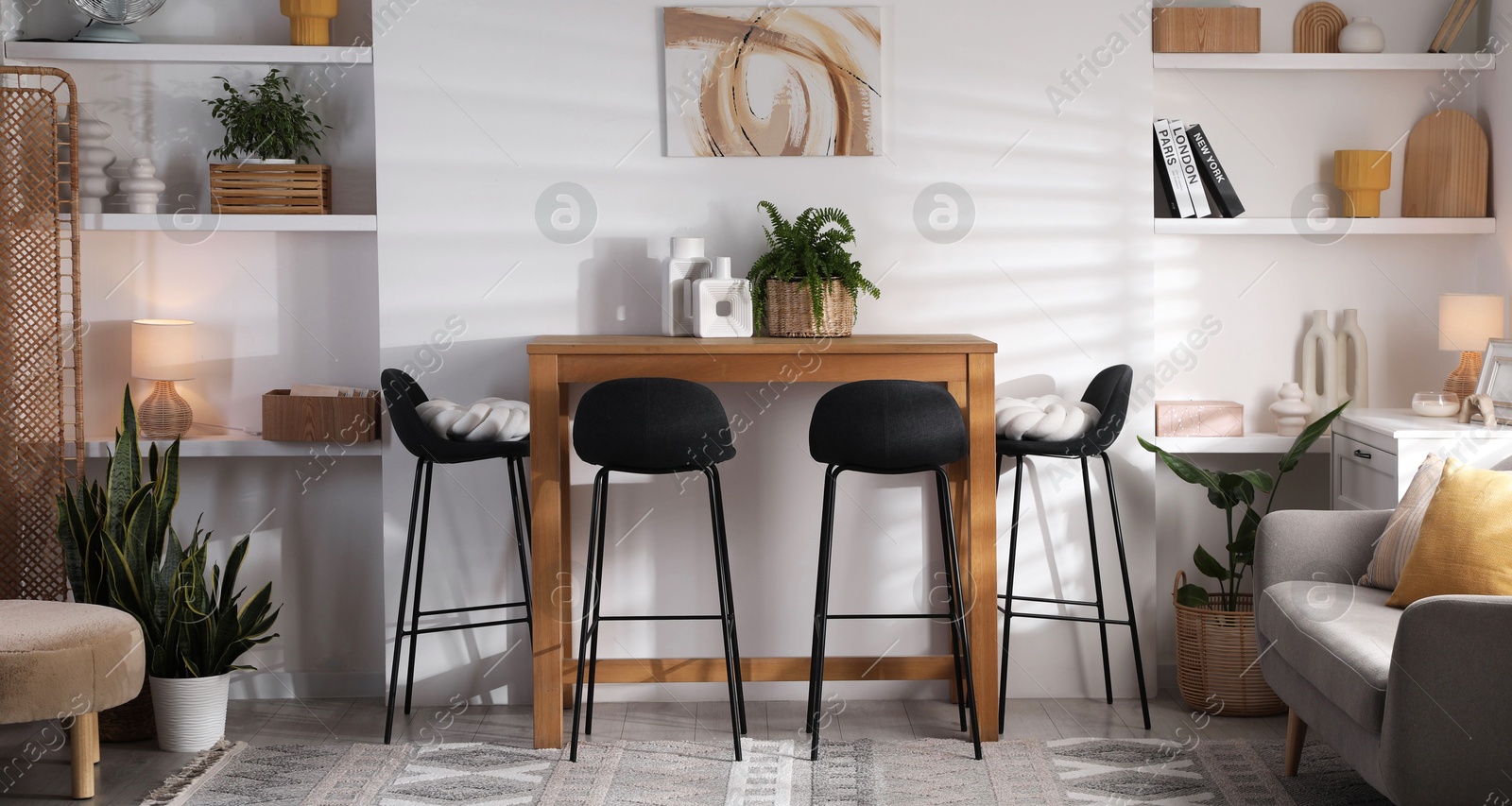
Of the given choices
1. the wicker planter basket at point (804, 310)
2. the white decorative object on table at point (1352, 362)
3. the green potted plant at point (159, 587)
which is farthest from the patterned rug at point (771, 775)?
the white decorative object on table at point (1352, 362)

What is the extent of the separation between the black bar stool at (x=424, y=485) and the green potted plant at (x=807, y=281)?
79cm

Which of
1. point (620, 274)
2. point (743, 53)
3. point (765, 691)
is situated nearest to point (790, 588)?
point (765, 691)

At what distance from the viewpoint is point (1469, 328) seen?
353cm

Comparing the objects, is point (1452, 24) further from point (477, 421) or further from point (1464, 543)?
point (477, 421)

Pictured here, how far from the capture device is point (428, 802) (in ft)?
9.41

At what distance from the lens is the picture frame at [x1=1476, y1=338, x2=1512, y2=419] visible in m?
3.31

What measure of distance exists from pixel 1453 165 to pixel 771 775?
2786 millimetres

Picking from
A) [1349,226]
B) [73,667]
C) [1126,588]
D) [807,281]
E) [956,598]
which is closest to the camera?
[73,667]

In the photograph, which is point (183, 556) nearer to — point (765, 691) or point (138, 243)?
point (138, 243)

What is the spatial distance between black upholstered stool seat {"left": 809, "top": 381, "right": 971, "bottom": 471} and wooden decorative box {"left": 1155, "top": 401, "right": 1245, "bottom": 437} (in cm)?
104

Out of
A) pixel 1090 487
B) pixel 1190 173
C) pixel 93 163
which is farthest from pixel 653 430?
pixel 93 163

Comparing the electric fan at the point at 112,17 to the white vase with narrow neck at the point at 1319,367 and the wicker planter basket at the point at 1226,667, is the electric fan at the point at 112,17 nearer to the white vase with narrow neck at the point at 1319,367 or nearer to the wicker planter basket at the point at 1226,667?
the wicker planter basket at the point at 1226,667

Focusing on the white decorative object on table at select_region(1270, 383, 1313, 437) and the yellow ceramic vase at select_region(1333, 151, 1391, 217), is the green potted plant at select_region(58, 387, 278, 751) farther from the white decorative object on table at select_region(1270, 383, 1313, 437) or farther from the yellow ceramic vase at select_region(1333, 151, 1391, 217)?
the yellow ceramic vase at select_region(1333, 151, 1391, 217)

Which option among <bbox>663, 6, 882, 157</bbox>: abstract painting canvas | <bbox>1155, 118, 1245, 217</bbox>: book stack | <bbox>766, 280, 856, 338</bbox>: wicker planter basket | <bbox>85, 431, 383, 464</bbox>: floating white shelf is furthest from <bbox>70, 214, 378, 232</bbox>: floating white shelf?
<bbox>1155, 118, 1245, 217</bbox>: book stack
